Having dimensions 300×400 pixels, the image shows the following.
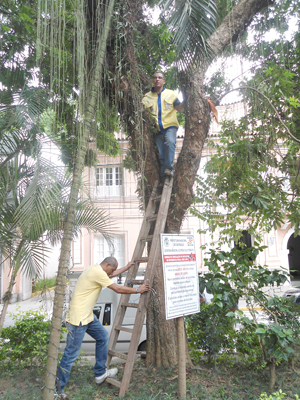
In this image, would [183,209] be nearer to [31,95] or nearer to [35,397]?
[31,95]

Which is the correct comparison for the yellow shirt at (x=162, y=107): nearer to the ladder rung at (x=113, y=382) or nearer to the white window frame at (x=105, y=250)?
the ladder rung at (x=113, y=382)

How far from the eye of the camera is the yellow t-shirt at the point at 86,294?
3758 mm

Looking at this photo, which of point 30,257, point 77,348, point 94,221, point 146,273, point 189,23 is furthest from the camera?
point 94,221

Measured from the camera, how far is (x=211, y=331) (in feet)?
14.2

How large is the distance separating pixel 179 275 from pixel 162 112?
2268 millimetres

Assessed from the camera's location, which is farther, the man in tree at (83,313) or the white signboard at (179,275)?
the man in tree at (83,313)

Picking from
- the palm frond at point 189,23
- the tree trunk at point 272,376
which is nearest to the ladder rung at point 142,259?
the tree trunk at point 272,376

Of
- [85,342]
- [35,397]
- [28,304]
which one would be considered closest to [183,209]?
[35,397]

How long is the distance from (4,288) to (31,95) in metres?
12.9

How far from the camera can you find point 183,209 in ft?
15.1

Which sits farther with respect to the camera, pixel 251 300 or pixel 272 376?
pixel 251 300

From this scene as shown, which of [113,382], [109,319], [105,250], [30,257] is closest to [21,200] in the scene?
[30,257]

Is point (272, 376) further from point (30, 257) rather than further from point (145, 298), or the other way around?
point (30, 257)

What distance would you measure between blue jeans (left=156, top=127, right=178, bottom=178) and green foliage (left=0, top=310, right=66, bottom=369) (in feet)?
8.81
